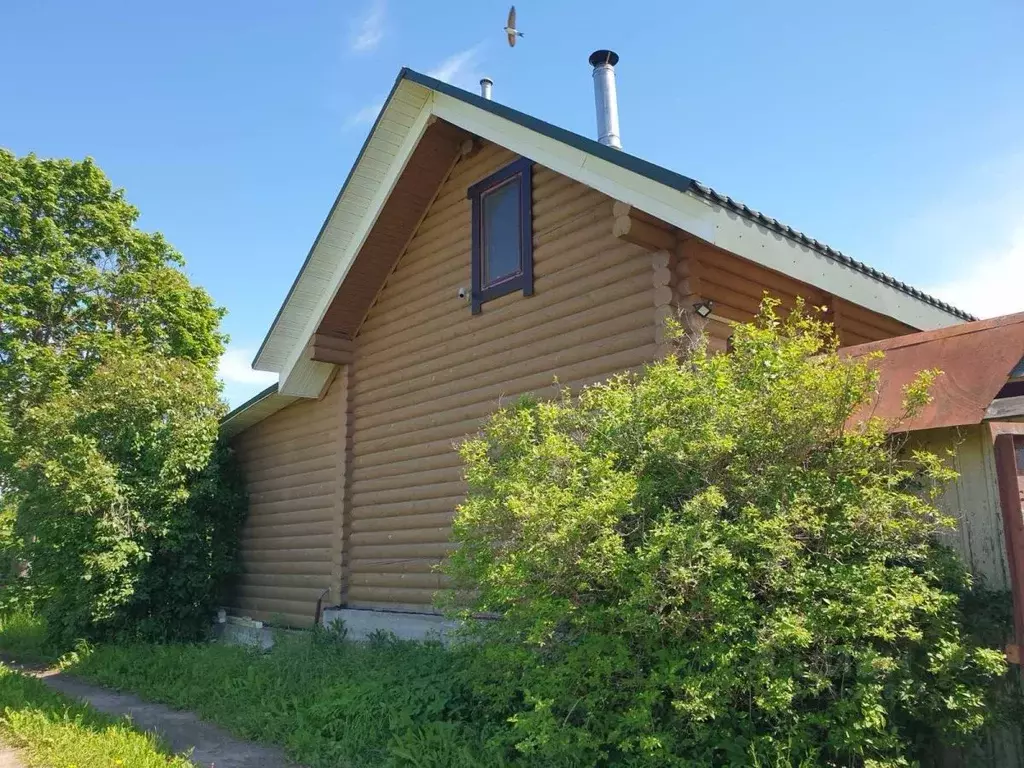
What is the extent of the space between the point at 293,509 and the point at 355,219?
16.7 feet

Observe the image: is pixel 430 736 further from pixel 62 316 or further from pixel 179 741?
pixel 62 316

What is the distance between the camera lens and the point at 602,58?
9.80 metres

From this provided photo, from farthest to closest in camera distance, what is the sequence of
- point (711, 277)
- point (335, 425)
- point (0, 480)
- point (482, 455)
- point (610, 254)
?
point (0, 480) < point (335, 425) < point (610, 254) < point (711, 277) < point (482, 455)

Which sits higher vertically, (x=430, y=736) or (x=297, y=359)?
(x=297, y=359)

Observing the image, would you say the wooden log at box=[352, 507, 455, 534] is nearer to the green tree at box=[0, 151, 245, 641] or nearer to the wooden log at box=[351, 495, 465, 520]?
the wooden log at box=[351, 495, 465, 520]

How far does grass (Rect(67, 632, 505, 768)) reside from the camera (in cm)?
601

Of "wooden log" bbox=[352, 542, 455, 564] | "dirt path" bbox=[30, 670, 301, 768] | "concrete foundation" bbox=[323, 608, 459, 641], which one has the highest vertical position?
"wooden log" bbox=[352, 542, 455, 564]

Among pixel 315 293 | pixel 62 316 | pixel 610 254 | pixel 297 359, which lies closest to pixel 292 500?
pixel 297 359

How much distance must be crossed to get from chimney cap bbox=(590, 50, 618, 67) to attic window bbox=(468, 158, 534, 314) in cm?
186

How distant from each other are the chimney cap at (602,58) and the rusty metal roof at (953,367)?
5.49m

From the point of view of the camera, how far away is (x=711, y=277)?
728 centimetres

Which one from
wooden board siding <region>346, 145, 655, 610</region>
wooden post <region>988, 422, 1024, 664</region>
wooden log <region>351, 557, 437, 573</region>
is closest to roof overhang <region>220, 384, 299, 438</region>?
wooden board siding <region>346, 145, 655, 610</region>

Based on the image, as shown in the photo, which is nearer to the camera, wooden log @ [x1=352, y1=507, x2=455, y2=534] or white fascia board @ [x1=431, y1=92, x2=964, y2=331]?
white fascia board @ [x1=431, y1=92, x2=964, y2=331]

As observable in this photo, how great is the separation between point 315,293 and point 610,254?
490cm
